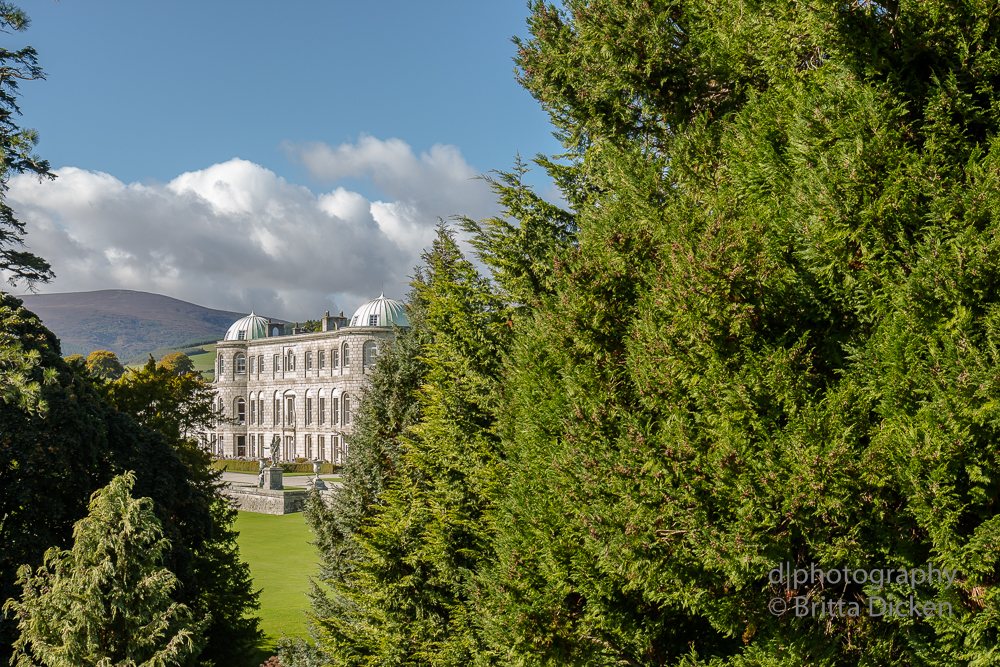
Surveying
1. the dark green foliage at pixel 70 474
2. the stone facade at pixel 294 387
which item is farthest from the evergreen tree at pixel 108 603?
the stone facade at pixel 294 387

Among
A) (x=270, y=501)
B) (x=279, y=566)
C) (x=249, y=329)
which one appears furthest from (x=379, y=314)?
(x=279, y=566)

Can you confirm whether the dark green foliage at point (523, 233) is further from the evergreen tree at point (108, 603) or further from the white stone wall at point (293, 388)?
the white stone wall at point (293, 388)

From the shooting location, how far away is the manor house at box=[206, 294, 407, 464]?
2318 inches

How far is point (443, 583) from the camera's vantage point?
10.1m

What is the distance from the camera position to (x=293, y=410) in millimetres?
65312

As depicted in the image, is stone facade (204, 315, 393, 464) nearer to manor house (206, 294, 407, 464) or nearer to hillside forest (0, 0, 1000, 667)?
manor house (206, 294, 407, 464)

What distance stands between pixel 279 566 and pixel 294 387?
44655mm

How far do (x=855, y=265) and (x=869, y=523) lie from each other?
192 cm

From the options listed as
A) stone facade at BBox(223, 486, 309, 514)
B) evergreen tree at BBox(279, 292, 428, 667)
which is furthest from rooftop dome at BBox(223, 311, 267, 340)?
evergreen tree at BBox(279, 292, 428, 667)

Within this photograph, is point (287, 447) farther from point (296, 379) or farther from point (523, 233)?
point (523, 233)

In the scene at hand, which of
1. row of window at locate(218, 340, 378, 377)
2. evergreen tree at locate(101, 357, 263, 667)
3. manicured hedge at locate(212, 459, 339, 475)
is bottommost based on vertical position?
manicured hedge at locate(212, 459, 339, 475)

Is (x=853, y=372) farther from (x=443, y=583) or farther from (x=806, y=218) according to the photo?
(x=443, y=583)

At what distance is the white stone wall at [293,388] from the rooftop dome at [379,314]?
128 centimetres

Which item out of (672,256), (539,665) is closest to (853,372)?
(672,256)
